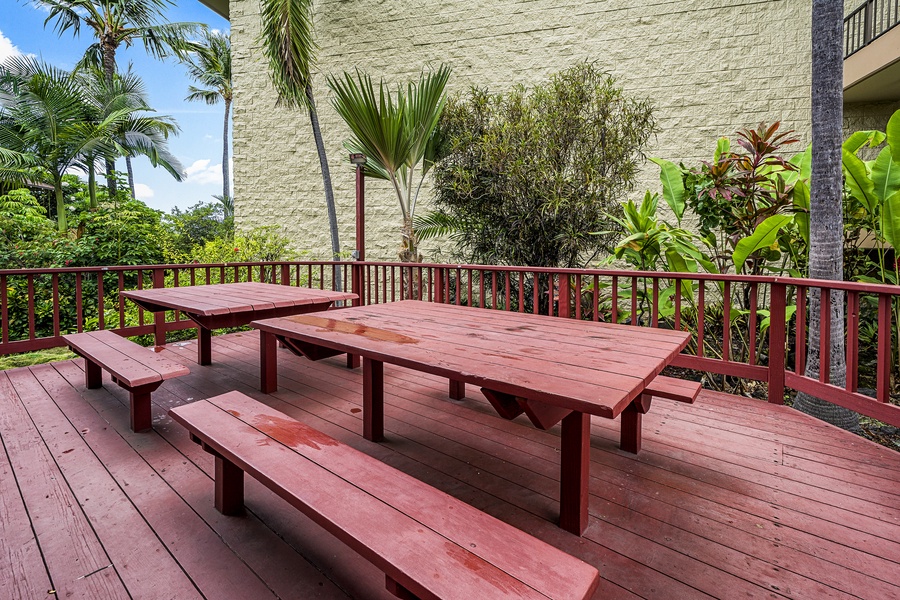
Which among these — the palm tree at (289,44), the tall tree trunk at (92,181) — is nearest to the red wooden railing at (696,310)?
the palm tree at (289,44)

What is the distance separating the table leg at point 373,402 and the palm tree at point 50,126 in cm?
954

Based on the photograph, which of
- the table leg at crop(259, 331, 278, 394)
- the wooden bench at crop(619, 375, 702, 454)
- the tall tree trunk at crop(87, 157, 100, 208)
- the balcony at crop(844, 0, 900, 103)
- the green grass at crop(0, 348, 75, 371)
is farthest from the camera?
the tall tree trunk at crop(87, 157, 100, 208)

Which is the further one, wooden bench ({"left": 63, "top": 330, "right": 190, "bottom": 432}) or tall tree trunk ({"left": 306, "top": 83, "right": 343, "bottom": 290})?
tall tree trunk ({"left": 306, "top": 83, "right": 343, "bottom": 290})

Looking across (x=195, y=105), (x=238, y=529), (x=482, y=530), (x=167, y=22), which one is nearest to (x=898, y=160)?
(x=482, y=530)

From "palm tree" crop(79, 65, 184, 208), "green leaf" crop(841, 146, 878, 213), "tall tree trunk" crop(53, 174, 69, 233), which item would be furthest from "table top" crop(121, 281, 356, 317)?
"palm tree" crop(79, 65, 184, 208)

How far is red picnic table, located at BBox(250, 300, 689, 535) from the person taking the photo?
1297 millimetres

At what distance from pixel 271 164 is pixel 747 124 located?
24.2 feet

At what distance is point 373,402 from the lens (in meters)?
2.17

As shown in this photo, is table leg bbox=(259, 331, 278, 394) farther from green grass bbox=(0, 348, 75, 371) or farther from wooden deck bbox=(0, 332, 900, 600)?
green grass bbox=(0, 348, 75, 371)

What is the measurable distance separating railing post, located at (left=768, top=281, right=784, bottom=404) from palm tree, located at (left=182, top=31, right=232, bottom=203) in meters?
14.3

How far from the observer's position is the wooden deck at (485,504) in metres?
1.26

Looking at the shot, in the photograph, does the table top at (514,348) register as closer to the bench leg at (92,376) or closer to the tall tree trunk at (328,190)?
the bench leg at (92,376)

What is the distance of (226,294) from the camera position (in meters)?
3.36

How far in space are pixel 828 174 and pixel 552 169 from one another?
2.50 metres
